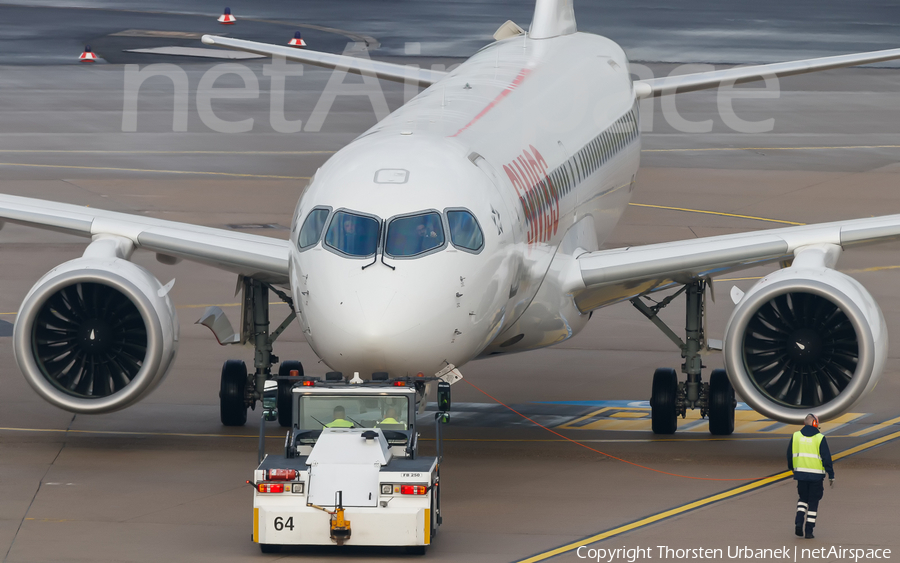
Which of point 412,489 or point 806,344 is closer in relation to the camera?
point 412,489

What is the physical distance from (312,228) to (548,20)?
576 inches

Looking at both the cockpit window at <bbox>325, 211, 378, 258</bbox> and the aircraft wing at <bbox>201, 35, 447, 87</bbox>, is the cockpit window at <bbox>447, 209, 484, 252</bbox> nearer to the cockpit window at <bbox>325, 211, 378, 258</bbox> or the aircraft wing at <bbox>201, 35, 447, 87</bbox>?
the cockpit window at <bbox>325, 211, 378, 258</bbox>

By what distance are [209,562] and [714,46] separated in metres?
62.4

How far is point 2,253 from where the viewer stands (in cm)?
3884

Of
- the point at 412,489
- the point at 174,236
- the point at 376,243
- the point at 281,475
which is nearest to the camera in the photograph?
the point at 412,489

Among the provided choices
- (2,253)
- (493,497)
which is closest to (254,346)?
(493,497)

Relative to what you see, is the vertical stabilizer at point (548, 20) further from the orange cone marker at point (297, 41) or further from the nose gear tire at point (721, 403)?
the orange cone marker at point (297, 41)

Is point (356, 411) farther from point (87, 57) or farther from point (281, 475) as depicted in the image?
point (87, 57)

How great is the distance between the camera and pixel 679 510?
2075 cm

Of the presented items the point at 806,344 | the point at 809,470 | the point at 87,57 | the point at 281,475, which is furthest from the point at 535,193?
the point at 87,57

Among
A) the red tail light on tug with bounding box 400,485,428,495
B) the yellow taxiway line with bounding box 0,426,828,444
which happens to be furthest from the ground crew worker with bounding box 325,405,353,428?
the yellow taxiway line with bounding box 0,426,828,444

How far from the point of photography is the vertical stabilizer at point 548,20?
33531mm

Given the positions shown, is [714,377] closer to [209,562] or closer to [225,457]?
[225,457]

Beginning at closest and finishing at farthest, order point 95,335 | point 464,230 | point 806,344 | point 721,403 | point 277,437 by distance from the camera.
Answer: point 464,230
point 806,344
point 95,335
point 277,437
point 721,403
